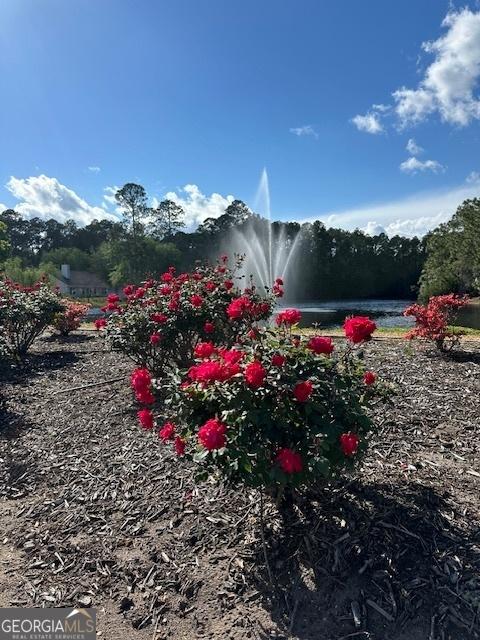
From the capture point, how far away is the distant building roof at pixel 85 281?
1870 inches

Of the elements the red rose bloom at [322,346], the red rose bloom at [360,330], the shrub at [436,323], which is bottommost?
the shrub at [436,323]

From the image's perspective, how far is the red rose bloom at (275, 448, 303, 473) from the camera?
65.0 inches

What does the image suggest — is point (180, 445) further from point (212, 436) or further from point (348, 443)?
point (348, 443)

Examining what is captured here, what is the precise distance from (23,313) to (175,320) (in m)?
3.68

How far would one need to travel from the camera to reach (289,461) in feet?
5.43

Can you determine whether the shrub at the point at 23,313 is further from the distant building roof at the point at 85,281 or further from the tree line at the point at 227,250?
the distant building roof at the point at 85,281

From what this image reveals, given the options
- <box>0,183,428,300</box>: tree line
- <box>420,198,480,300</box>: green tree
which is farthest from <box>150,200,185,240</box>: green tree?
<box>420,198,480,300</box>: green tree

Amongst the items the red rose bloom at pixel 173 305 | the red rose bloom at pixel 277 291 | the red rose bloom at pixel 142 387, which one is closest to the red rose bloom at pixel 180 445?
the red rose bloom at pixel 142 387

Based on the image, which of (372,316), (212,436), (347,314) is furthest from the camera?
(347,314)

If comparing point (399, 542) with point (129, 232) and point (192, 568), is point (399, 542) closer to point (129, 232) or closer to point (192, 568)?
point (192, 568)

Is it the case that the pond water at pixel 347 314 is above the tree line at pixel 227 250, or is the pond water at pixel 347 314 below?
below

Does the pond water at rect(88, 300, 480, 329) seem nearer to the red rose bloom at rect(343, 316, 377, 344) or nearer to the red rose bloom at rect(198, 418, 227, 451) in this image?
the red rose bloom at rect(343, 316, 377, 344)

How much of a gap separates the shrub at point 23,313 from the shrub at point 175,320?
8.21ft

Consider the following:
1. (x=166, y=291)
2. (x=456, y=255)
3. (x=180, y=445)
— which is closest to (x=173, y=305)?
(x=166, y=291)
